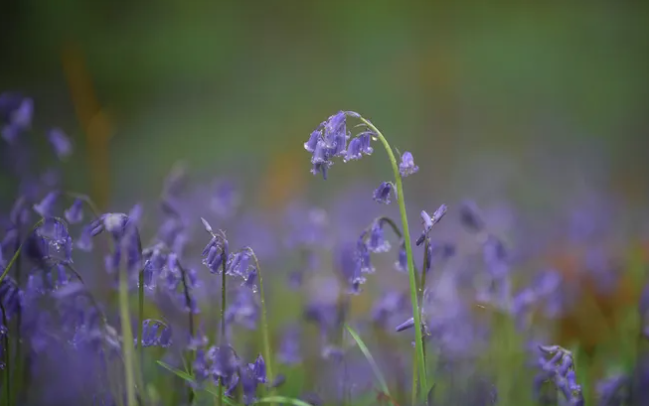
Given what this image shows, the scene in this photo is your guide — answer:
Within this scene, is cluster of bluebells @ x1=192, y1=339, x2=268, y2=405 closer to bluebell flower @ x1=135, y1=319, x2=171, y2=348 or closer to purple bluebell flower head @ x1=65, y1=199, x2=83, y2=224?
bluebell flower @ x1=135, y1=319, x2=171, y2=348

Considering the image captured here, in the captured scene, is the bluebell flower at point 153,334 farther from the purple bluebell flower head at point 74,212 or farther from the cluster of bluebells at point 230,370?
the purple bluebell flower head at point 74,212

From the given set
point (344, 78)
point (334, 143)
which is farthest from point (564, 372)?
point (344, 78)

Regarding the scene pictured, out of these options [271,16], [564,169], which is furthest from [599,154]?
[271,16]

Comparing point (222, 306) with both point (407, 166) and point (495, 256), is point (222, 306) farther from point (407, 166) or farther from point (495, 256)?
point (495, 256)

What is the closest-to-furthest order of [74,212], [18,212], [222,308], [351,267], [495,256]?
[222,308] < [74,212] < [18,212] < [351,267] < [495,256]

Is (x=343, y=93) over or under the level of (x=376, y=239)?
over

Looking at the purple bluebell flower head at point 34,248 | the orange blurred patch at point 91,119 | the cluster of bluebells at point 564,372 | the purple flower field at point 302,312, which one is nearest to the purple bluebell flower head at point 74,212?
the purple flower field at point 302,312
